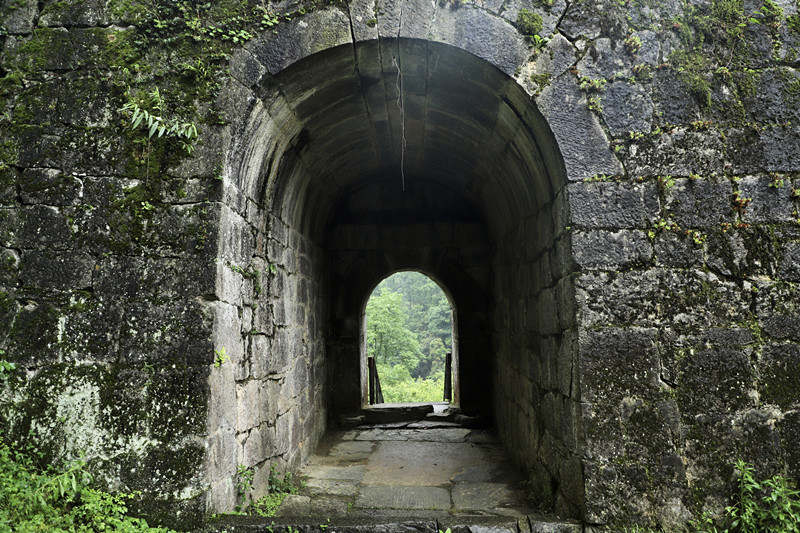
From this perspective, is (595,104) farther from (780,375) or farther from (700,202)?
(780,375)

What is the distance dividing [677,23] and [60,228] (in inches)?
156

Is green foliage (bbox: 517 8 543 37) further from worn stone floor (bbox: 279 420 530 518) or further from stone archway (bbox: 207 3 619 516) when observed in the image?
worn stone floor (bbox: 279 420 530 518)

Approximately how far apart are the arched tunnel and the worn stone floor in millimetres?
267

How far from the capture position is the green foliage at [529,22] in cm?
305

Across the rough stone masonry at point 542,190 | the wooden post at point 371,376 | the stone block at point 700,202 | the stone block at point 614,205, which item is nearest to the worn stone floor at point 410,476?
the rough stone masonry at point 542,190

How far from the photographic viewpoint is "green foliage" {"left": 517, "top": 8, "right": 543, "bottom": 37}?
3049 mm

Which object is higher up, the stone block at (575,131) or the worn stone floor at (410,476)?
the stone block at (575,131)

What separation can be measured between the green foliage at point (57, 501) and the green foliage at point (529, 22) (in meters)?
3.55

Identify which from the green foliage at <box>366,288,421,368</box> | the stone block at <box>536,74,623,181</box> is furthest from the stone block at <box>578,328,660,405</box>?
the green foliage at <box>366,288,421,368</box>

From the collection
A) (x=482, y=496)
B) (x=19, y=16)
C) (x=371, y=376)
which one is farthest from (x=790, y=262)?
(x=371, y=376)

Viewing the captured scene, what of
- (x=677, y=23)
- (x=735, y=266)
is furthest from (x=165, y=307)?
(x=677, y=23)

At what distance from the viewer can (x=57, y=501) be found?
2574 mm

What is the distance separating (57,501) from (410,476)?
2670 mm

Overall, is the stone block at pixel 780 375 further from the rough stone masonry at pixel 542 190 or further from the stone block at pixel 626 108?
the stone block at pixel 626 108
